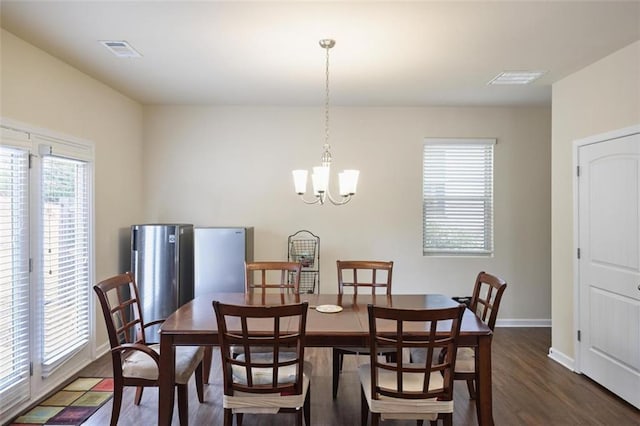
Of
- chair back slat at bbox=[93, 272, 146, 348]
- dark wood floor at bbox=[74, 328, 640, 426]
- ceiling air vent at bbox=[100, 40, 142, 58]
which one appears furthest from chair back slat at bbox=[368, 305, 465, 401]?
ceiling air vent at bbox=[100, 40, 142, 58]

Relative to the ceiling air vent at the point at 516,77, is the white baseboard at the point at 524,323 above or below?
below

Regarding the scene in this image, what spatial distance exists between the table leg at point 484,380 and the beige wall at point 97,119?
136 inches

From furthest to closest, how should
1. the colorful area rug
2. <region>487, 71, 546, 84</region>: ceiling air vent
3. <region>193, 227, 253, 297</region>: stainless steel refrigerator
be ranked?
<region>193, 227, 253, 297</region>: stainless steel refrigerator
<region>487, 71, 546, 84</region>: ceiling air vent
the colorful area rug

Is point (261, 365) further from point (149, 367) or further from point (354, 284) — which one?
point (354, 284)

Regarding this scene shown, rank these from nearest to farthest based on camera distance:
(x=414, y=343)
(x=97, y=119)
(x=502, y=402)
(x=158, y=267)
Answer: (x=414, y=343), (x=502, y=402), (x=97, y=119), (x=158, y=267)

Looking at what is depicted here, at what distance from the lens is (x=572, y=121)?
3.63 meters

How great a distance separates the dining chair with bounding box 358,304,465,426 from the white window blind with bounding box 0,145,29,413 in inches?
97.4

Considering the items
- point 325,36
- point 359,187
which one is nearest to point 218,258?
point 359,187

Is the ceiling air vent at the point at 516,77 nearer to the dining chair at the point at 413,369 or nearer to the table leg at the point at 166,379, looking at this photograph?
the dining chair at the point at 413,369

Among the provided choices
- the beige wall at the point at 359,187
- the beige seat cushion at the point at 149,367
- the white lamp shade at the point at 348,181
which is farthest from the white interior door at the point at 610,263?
the beige seat cushion at the point at 149,367

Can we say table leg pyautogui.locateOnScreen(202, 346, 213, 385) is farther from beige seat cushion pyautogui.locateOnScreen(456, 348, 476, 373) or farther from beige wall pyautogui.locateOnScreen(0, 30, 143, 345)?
beige seat cushion pyautogui.locateOnScreen(456, 348, 476, 373)

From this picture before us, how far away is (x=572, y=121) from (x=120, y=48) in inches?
156

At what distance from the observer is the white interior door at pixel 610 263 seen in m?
2.95

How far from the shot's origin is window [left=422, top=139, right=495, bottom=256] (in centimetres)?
489
